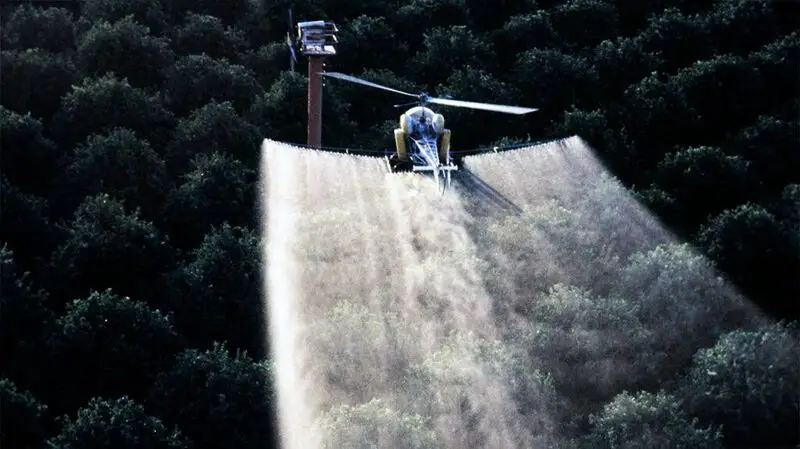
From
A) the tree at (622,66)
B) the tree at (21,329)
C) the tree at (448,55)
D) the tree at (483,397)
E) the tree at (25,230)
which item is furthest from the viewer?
the tree at (448,55)

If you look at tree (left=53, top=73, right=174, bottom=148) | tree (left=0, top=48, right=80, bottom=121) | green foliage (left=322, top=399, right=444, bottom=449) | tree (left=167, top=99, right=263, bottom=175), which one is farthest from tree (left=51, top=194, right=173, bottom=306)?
green foliage (left=322, top=399, right=444, bottom=449)

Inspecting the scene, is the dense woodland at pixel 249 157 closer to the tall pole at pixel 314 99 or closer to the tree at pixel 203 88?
the tree at pixel 203 88

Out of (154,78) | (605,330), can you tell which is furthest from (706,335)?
(154,78)

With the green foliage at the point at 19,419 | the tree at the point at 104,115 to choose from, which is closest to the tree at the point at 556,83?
the tree at the point at 104,115

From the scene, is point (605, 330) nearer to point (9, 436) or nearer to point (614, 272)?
point (614, 272)

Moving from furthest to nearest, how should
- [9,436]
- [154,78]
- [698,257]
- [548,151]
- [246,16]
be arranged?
[246,16] < [154,78] < [548,151] < [698,257] < [9,436]

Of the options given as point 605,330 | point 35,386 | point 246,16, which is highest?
point 246,16

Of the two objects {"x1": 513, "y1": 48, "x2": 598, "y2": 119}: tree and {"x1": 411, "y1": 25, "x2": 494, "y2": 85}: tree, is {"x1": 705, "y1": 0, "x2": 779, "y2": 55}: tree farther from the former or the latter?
{"x1": 411, "y1": 25, "x2": 494, "y2": 85}: tree
